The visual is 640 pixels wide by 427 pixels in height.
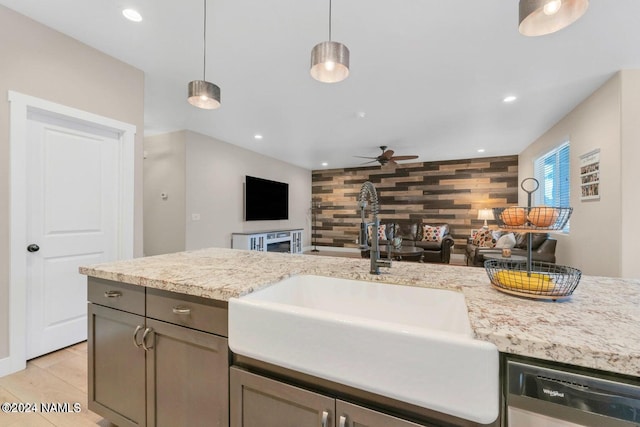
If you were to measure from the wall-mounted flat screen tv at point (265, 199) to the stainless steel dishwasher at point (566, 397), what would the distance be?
214 inches

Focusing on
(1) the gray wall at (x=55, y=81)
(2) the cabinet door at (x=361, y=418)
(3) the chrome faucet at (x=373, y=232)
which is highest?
(1) the gray wall at (x=55, y=81)

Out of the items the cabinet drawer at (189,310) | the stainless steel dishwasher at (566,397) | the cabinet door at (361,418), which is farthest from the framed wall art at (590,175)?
the cabinet drawer at (189,310)

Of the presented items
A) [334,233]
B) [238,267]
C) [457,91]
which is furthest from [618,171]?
[334,233]

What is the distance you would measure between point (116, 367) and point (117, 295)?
1.20 ft

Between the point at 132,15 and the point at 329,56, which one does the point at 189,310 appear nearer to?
the point at 329,56

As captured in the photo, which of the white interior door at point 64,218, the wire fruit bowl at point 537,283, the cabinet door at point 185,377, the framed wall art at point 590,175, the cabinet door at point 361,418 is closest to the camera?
the cabinet door at point 361,418

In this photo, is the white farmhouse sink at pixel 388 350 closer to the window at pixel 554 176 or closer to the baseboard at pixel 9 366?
the baseboard at pixel 9 366

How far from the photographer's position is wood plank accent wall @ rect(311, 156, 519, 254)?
6.44 m

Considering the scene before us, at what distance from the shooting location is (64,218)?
2340mm

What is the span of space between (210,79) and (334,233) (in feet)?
19.5

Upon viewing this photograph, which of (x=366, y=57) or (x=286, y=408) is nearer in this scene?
(x=286, y=408)

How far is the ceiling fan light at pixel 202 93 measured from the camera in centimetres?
175

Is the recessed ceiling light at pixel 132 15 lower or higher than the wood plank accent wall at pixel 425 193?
higher

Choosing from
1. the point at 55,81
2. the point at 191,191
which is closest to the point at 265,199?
the point at 191,191
